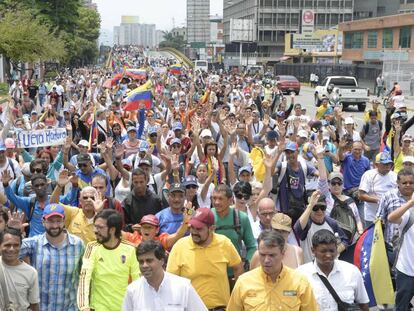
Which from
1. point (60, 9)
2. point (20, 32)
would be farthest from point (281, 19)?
point (20, 32)

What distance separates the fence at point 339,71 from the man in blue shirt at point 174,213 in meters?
46.0

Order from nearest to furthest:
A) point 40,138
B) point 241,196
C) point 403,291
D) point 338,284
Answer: point 338,284
point 403,291
point 241,196
point 40,138

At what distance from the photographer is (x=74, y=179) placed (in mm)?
7422

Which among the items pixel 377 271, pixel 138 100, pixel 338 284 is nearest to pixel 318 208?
pixel 377 271

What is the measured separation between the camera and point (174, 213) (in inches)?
243

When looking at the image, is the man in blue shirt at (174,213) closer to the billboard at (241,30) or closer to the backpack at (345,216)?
the backpack at (345,216)

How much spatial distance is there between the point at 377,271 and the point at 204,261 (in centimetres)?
201

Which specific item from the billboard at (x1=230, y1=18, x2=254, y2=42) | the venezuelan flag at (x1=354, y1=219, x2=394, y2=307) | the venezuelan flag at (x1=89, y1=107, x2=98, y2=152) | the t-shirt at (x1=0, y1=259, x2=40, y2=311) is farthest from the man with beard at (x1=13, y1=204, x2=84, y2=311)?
the billboard at (x1=230, y1=18, x2=254, y2=42)

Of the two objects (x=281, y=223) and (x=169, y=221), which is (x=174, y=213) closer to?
(x=169, y=221)

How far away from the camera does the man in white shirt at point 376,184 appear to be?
766 centimetres

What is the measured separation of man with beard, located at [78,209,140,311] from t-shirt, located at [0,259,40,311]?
14.7 inches

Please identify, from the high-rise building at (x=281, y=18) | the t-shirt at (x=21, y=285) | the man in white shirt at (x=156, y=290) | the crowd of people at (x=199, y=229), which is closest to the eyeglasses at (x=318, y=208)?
the crowd of people at (x=199, y=229)

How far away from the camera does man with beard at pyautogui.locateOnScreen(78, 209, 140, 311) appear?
190 inches

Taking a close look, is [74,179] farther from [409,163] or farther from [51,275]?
[409,163]
